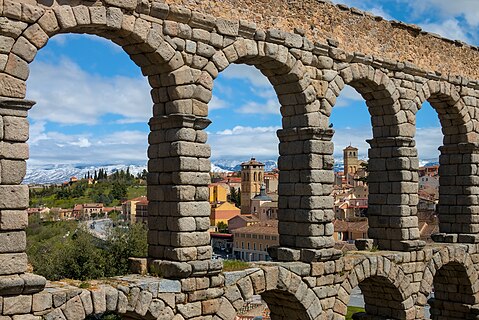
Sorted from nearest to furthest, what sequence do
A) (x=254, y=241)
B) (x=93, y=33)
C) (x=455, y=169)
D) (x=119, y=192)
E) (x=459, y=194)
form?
(x=93, y=33)
(x=459, y=194)
(x=455, y=169)
(x=254, y=241)
(x=119, y=192)

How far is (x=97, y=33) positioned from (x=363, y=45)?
6610mm

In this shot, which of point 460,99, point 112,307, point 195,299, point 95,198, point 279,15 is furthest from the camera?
point 95,198

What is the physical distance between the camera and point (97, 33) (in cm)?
1010

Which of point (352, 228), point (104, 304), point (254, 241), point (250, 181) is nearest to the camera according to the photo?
point (104, 304)

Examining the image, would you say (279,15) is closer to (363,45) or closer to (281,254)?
(363,45)

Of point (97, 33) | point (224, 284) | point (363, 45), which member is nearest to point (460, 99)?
point (363, 45)

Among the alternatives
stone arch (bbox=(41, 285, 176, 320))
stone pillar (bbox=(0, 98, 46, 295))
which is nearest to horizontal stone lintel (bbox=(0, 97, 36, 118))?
stone pillar (bbox=(0, 98, 46, 295))

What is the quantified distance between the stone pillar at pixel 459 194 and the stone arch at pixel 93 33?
31.6 feet

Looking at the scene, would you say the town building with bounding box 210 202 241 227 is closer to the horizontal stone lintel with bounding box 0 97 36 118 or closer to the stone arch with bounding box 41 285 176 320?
the stone arch with bounding box 41 285 176 320

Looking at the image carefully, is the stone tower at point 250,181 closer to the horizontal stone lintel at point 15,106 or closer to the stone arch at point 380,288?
the stone arch at point 380,288

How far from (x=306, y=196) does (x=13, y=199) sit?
5.97 meters

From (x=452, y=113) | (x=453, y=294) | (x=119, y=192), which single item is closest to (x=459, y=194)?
(x=452, y=113)

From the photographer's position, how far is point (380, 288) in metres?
14.9

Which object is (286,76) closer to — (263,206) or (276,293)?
(276,293)
